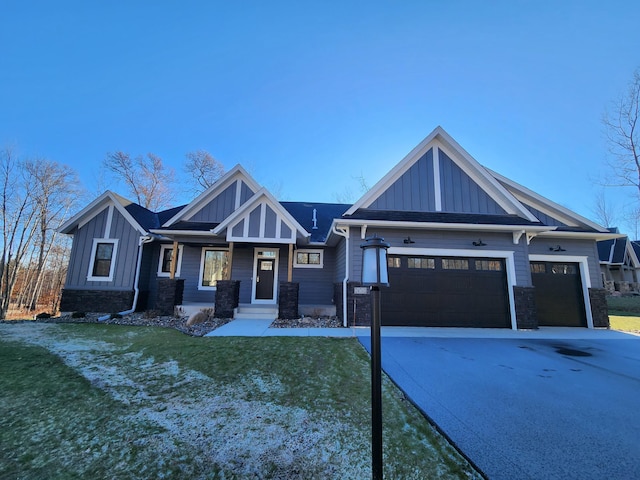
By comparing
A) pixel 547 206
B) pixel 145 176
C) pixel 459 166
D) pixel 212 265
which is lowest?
pixel 212 265

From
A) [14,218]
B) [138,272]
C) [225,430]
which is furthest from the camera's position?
[14,218]

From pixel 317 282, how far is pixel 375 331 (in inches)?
354

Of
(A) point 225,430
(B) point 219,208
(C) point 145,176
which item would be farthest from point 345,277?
(C) point 145,176

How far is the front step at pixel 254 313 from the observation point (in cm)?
917

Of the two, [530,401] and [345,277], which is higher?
[345,277]

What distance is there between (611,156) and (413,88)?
11902 mm

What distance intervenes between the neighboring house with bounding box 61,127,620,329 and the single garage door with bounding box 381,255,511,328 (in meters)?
0.03

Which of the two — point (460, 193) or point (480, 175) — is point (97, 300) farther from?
point (480, 175)

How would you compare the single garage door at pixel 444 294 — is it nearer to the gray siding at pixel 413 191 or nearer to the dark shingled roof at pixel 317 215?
the gray siding at pixel 413 191

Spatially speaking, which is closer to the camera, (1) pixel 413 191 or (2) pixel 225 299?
(1) pixel 413 191

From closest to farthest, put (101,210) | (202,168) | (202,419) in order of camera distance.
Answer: (202,419)
(101,210)
(202,168)

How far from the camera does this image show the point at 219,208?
11.0m

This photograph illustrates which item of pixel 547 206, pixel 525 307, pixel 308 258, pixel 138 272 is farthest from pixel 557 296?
pixel 138 272

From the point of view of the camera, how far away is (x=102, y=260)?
33.6ft
